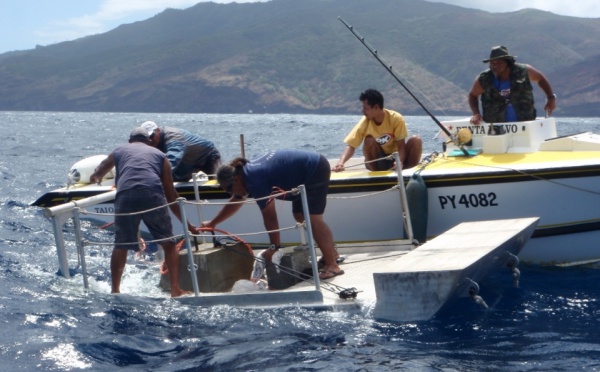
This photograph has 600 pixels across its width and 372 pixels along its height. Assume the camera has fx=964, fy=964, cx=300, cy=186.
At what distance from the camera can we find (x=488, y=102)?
10719mm

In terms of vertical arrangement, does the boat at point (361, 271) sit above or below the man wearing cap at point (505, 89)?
below

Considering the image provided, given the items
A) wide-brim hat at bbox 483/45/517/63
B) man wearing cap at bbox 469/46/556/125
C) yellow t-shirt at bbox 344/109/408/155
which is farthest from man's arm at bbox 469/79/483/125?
yellow t-shirt at bbox 344/109/408/155

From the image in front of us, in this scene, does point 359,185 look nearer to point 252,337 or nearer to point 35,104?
point 252,337

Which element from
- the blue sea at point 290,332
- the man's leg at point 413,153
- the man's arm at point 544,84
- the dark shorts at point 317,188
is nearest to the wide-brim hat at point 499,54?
the man's arm at point 544,84

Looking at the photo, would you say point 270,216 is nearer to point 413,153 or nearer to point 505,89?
point 413,153

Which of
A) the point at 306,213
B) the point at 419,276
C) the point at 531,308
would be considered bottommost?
the point at 531,308

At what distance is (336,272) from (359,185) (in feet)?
5.29

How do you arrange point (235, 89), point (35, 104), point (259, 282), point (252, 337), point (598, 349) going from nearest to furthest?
1. point (598, 349)
2. point (252, 337)
3. point (259, 282)
4. point (235, 89)
5. point (35, 104)

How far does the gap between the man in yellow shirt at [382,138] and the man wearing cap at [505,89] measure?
909 mm

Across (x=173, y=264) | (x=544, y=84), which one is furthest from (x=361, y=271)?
(x=544, y=84)

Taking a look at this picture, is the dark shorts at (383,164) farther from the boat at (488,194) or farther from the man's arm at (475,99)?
the man's arm at (475,99)

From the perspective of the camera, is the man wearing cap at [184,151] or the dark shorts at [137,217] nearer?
the dark shorts at [137,217]

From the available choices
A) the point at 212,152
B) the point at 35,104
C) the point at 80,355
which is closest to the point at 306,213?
the point at 80,355

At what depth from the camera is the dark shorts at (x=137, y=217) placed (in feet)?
27.0
